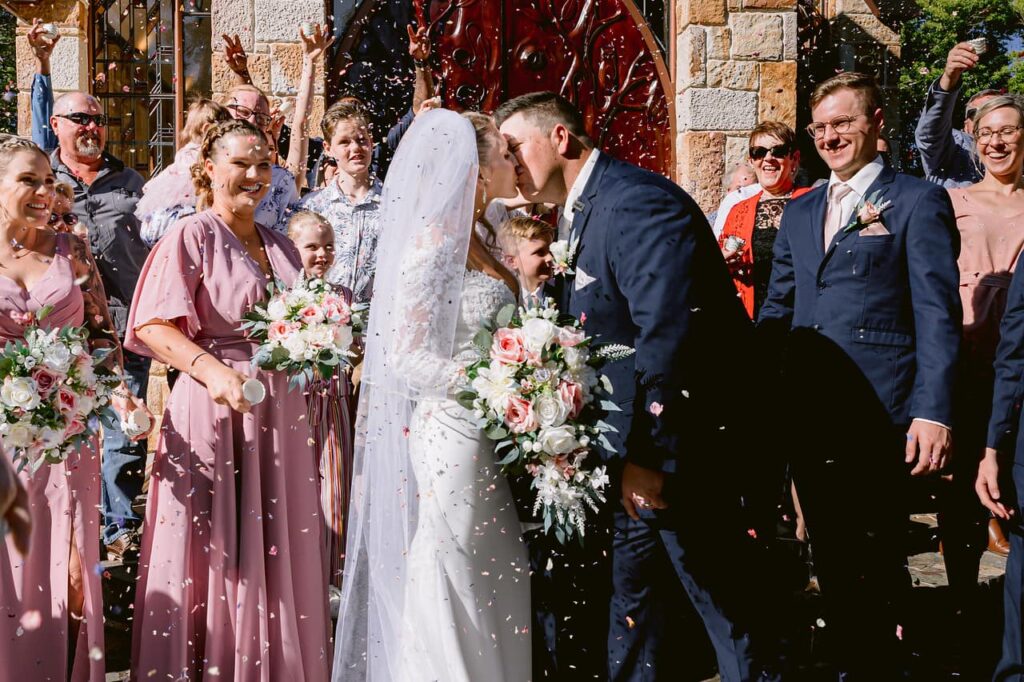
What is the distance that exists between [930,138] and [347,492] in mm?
3408

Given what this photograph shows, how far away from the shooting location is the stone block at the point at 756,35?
7426mm

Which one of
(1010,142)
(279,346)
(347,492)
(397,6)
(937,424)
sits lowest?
(347,492)

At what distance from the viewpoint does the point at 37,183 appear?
11.7 ft

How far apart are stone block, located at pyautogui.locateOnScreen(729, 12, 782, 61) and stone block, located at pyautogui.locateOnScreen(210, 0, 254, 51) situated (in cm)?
348

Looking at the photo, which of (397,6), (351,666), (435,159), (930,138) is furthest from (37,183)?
(397,6)

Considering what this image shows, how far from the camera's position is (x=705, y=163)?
7.46 m

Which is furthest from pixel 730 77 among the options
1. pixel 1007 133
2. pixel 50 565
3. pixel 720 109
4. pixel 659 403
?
pixel 50 565

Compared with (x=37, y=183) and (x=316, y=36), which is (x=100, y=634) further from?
(x=316, y=36)

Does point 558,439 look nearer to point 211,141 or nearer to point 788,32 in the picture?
point 211,141

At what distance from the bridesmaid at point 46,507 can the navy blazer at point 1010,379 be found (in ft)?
9.93

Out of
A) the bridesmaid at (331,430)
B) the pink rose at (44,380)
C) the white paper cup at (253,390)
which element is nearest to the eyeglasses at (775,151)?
the bridesmaid at (331,430)

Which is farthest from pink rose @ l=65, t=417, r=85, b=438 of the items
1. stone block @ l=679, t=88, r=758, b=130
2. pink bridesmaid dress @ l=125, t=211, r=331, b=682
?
stone block @ l=679, t=88, r=758, b=130

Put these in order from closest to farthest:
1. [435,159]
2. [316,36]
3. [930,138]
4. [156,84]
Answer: [435,159] → [930,138] → [316,36] → [156,84]

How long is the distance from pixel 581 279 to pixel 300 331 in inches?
40.6
